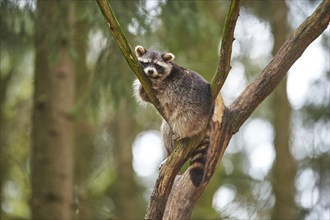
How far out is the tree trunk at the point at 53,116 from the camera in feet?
26.2

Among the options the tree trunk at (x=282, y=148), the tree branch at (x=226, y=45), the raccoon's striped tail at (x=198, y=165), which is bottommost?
the raccoon's striped tail at (x=198, y=165)

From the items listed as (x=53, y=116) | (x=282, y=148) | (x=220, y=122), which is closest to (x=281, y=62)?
(x=220, y=122)

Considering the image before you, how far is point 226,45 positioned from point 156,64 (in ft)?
5.34

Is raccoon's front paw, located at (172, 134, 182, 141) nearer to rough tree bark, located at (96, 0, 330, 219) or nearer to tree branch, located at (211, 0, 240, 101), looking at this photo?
rough tree bark, located at (96, 0, 330, 219)

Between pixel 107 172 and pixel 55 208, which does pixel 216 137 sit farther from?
pixel 107 172

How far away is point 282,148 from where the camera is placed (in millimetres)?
9703

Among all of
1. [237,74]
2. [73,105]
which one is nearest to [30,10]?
[73,105]

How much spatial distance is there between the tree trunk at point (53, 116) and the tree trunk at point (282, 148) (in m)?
3.14

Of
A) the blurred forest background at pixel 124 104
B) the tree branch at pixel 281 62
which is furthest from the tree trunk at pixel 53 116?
the tree branch at pixel 281 62

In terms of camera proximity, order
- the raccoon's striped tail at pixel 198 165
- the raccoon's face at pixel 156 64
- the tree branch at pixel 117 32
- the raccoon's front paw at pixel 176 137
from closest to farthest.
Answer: the tree branch at pixel 117 32, the raccoon's striped tail at pixel 198 165, the raccoon's front paw at pixel 176 137, the raccoon's face at pixel 156 64

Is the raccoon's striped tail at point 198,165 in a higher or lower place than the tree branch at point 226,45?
lower

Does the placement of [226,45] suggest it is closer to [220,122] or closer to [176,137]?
[220,122]

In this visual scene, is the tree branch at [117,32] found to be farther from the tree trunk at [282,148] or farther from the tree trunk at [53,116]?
the tree trunk at [282,148]

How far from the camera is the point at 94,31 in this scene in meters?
8.12
